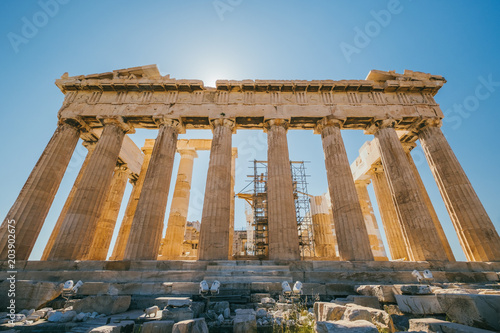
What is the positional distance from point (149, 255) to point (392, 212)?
1685 cm

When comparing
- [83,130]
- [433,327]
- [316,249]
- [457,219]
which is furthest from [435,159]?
[83,130]

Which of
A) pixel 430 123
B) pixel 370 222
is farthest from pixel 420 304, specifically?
pixel 370 222

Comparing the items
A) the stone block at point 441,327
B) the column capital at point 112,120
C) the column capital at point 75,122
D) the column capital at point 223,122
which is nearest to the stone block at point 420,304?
the stone block at point 441,327

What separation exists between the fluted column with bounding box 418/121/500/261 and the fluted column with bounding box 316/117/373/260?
5603 mm

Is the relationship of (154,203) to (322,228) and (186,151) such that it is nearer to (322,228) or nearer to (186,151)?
(186,151)

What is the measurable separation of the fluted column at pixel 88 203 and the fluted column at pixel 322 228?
17589mm

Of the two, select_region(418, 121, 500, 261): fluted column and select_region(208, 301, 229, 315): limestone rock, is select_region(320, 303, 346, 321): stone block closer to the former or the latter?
select_region(208, 301, 229, 315): limestone rock

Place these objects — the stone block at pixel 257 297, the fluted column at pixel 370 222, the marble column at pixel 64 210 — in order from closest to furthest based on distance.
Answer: the stone block at pixel 257 297 → the marble column at pixel 64 210 → the fluted column at pixel 370 222

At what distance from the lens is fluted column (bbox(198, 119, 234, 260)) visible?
37.2 feet

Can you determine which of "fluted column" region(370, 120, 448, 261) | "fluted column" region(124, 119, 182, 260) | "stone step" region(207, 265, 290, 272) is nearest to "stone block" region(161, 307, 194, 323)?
"stone step" region(207, 265, 290, 272)

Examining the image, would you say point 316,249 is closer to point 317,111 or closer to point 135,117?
point 317,111

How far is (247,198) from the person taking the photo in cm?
2519

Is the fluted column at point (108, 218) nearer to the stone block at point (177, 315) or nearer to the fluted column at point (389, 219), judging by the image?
the stone block at point (177, 315)

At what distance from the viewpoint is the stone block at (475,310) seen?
3385 millimetres
